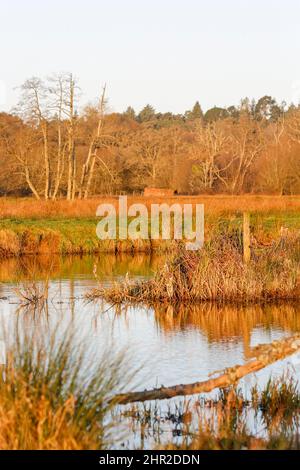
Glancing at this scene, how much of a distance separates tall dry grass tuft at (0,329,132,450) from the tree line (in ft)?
111

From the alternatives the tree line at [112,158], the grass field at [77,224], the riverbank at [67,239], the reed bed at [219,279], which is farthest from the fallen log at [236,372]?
the tree line at [112,158]

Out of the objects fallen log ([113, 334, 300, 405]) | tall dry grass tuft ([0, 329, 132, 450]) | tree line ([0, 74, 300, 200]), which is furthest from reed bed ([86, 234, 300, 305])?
tree line ([0, 74, 300, 200])

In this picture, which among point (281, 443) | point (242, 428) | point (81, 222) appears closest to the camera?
point (281, 443)

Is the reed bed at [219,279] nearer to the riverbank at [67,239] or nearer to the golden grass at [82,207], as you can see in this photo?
the riverbank at [67,239]

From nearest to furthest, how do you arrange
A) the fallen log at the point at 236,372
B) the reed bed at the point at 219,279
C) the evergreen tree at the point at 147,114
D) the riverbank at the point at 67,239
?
the fallen log at the point at 236,372
the reed bed at the point at 219,279
the riverbank at the point at 67,239
the evergreen tree at the point at 147,114

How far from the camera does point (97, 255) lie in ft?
81.4

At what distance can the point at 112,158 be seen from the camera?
55.1 meters

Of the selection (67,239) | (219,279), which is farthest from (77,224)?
(219,279)

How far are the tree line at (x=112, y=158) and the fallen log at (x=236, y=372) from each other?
32.8 meters

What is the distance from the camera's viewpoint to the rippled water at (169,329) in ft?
33.6

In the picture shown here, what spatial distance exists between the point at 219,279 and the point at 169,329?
8.74ft

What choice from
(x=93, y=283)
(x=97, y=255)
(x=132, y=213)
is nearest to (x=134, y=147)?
(x=132, y=213)
